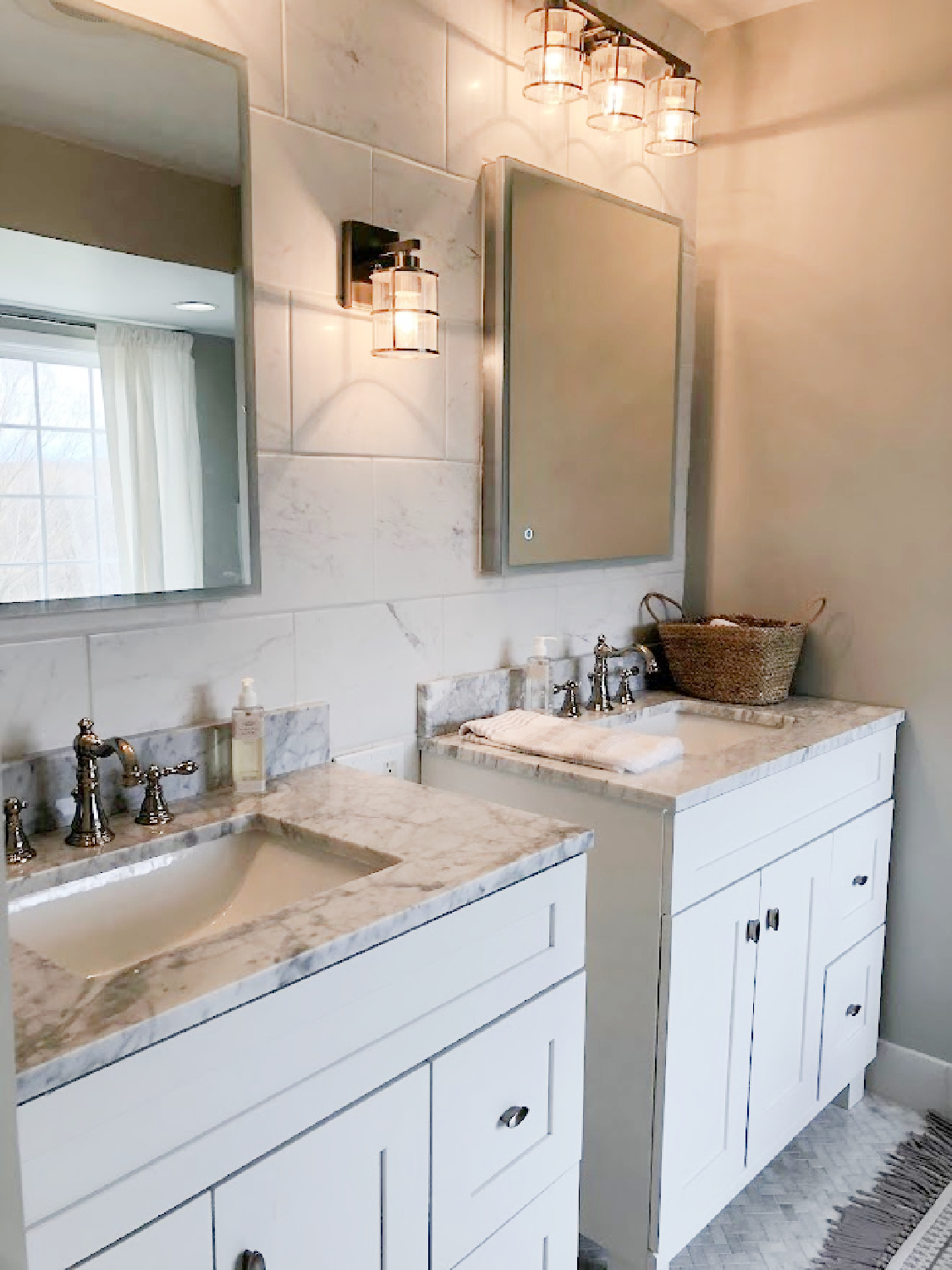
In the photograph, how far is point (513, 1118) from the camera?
1.30 m

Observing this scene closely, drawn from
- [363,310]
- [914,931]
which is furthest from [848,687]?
[363,310]

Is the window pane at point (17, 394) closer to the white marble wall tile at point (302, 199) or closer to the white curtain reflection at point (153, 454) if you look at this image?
the white curtain reflection at point (153, 454)

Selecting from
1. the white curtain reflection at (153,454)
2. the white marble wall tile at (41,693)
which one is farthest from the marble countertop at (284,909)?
the white curtain reflection at (153,454)

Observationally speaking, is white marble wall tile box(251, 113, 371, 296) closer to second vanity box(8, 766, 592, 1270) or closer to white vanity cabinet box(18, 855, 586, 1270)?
second vanity box(8, 766, 592, 1270)

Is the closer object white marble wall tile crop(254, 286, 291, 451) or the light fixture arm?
white marble wall tile crop(254, 286, 291, 451)

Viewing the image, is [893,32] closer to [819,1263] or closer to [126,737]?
[126,737]

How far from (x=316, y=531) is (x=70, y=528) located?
0.42 meters

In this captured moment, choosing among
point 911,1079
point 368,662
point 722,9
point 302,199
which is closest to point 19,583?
point 368,662

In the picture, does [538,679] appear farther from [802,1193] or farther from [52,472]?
[802,1193]

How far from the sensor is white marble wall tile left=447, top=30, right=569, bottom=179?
1.81m

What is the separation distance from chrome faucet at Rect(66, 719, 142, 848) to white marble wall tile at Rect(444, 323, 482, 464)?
84 centimetres

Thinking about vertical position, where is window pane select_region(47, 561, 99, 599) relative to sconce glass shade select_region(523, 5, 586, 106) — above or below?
below

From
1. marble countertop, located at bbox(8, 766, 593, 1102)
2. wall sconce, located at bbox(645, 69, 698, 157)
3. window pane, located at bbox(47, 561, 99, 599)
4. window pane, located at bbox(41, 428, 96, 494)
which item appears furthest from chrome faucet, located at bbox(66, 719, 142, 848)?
wall sconce, located at bbox(645, 69, 698, 157)

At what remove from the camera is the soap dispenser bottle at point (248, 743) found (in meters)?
1.48
